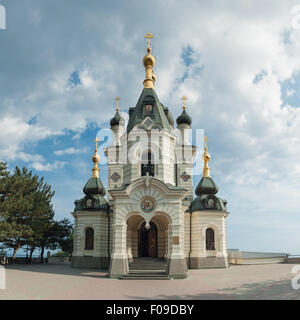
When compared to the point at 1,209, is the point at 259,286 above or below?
below

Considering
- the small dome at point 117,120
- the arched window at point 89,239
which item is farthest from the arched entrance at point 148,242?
the small dome at point 117,120

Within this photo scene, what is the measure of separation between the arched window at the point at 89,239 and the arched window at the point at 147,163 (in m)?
7.00

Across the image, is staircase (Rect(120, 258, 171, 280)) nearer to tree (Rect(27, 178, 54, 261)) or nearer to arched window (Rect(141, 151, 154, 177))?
arched window (Rect(141, 151, 154, 177))

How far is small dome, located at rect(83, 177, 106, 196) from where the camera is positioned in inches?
1003

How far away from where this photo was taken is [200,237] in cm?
2352

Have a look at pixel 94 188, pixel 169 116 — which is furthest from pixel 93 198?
pixel 169 116

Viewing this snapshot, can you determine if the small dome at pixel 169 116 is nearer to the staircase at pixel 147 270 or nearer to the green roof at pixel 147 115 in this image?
the green roof at pixel 147 115

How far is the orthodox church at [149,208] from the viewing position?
59.0 ft

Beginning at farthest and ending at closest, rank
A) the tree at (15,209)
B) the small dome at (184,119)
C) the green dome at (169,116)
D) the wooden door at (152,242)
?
the small dome at (184,119) < the green dome at (169,116) < the tree at (15,209) < the wooden door at (152,242)

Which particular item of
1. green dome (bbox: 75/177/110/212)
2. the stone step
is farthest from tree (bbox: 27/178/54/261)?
the stone step

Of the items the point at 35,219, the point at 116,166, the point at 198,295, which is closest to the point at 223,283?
the point at 198,295

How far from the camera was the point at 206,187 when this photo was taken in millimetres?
25234
